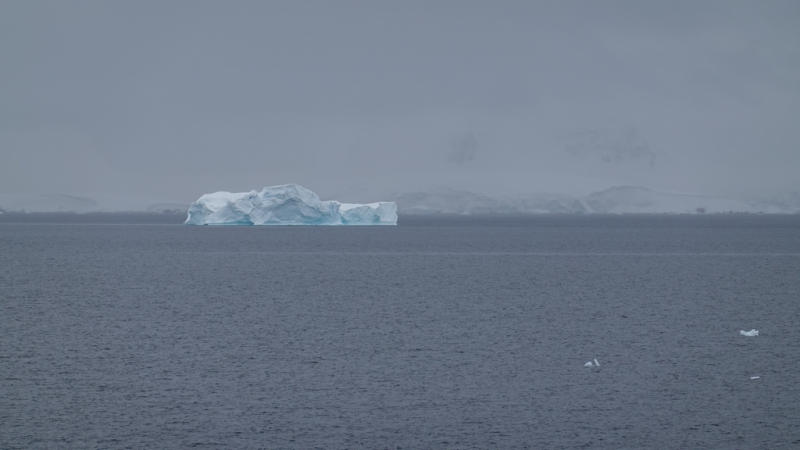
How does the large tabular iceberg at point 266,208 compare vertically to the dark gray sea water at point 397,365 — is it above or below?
above

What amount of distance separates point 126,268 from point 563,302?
1928 cm

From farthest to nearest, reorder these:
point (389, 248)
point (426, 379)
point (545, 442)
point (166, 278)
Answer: point (389, 248) < point (166, 278) < point (426, 379) < point (545, 442)

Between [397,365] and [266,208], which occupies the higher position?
[266,208]

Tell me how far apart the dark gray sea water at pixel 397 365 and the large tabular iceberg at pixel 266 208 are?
42.4 metres

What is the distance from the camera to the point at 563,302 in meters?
20.8

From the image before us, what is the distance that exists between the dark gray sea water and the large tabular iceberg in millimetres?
42420

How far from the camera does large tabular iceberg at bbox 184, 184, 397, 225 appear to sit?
68625 millimetres

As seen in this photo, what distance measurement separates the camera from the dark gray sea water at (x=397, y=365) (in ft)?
28.1

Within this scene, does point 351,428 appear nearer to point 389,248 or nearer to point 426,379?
point 426,379

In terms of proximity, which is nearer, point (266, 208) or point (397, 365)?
point (397, 365)

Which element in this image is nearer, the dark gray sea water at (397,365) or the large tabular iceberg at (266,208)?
the dark gray sea water at (397,365)

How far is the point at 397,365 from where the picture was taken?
12.0 meters

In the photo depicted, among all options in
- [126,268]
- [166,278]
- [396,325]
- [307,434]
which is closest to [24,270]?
[126,268]

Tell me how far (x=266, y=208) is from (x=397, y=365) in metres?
58.6
